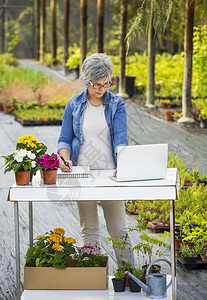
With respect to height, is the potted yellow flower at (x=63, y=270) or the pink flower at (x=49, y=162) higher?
the pink flower at (x=49, y=162)

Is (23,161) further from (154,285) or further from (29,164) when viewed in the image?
(154,285)

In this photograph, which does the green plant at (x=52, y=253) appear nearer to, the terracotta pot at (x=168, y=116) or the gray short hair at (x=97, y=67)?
the gray short hair at (x=97, y=67)

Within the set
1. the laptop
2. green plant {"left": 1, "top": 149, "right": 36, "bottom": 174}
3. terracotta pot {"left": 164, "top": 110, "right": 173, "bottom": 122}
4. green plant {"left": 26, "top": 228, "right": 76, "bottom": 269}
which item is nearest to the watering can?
green plant {"left": 26, "top": 228, "right": 76, "bottom": 269}

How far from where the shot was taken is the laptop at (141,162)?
2.93m

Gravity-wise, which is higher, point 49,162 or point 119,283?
point 49,162

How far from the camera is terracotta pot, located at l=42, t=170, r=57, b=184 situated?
3.02 meters

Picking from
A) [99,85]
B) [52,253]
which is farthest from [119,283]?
[99,85]

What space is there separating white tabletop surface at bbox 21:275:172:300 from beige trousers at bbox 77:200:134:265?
23cm

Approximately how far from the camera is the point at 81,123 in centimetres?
334

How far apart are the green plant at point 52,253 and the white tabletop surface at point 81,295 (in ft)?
0.49

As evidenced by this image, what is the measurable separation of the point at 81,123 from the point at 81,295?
99 cm

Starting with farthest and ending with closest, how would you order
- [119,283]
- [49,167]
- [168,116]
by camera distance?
[168,116]
[119,283]
[49,167]

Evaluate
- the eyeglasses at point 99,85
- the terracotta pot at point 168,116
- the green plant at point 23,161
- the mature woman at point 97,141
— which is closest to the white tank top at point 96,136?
the mature woman at point 97,141

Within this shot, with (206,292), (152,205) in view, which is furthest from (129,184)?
(152,205)
